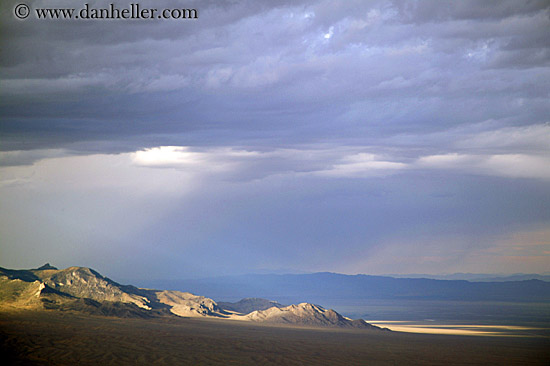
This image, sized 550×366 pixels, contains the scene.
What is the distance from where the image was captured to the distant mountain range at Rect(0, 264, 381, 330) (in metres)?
95.4

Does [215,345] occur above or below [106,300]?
below

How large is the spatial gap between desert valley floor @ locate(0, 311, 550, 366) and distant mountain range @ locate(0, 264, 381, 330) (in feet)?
20.6

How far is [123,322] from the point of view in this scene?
86625 millimetres

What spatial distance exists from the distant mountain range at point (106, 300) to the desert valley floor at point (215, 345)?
6.28 meters

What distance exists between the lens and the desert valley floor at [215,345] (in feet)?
185

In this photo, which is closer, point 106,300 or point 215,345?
point 215,345

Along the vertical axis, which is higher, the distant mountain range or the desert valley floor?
the distant mountain range

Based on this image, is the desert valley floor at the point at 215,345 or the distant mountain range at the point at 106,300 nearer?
the desert valley floor at the point at 215,345

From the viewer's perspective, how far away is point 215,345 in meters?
66.8

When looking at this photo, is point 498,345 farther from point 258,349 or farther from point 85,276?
point 85,276

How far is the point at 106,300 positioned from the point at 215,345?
45510 millimetres

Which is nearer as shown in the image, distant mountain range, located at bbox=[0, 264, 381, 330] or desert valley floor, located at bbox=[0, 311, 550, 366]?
desert valley floor, located at bbox=[0, 311, 550, 366]

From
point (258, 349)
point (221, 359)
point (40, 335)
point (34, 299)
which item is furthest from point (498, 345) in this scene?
point (34, 299)

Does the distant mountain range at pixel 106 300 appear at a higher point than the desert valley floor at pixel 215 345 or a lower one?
higher
